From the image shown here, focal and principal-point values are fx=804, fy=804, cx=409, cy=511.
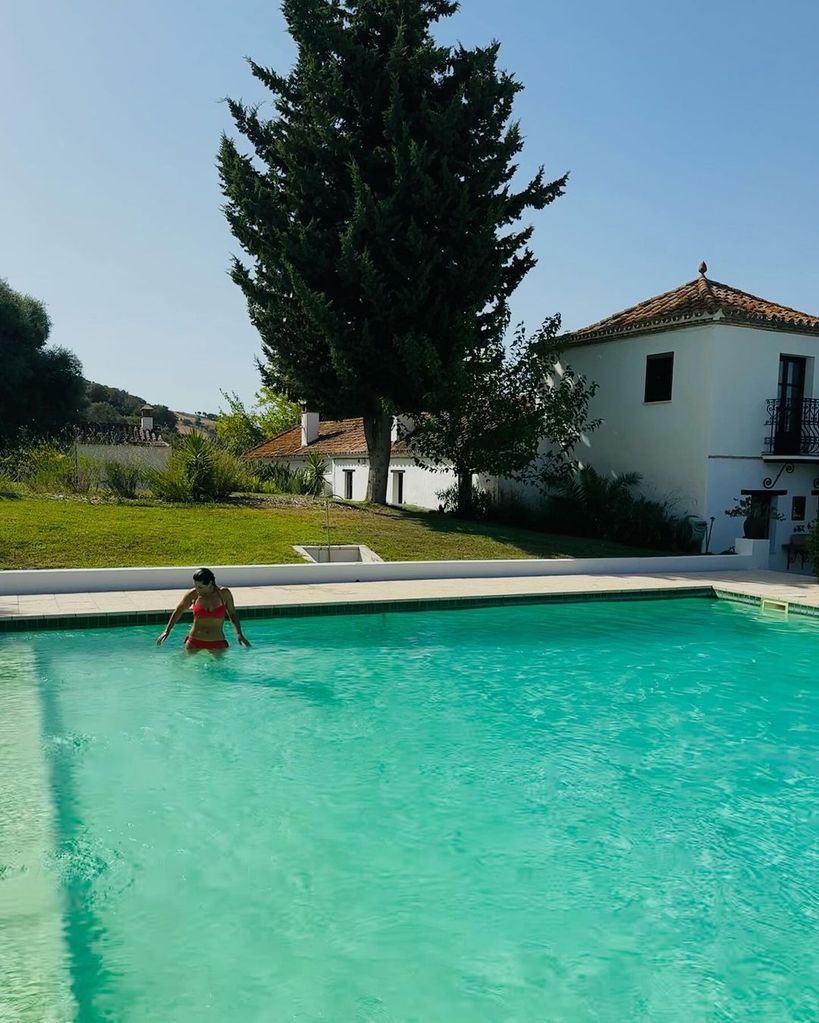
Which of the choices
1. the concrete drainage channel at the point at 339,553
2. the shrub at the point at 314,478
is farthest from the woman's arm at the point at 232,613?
the shrub at the point at 314,478

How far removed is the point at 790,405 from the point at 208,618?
19256mm

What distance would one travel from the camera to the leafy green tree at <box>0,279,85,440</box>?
39781 millimetres

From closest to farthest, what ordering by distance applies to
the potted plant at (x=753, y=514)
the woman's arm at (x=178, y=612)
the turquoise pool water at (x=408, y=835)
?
the turquoise pool water at (x=408, y=835) < the woman's arm at (x=178, y=612) < the potted plant at (x=753, y=514)

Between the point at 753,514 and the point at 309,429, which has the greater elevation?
the point at 309,429

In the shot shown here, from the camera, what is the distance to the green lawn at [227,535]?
16219 mm

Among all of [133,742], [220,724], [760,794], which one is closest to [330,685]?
[220,724]

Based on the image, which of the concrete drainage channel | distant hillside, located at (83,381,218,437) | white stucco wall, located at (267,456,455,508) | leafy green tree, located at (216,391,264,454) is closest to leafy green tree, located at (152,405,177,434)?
distant hillside, located at (83,381,218,437)

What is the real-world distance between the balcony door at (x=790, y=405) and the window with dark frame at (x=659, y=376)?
3086 mm

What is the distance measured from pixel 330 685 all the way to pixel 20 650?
14.4 ft

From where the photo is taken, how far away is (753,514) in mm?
23062

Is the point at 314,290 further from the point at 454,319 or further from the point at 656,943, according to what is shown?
the point at 656,943

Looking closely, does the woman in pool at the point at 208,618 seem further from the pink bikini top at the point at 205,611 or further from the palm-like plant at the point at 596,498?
Answer: the palm-like plant at the point at 596,498

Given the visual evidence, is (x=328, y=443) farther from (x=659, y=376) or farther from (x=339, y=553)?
(x=339, y=553)

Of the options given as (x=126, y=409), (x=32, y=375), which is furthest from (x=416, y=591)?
(x=126, y=409)
